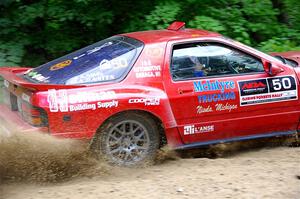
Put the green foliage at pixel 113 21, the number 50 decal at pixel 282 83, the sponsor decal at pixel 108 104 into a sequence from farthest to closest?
the green foliage at pixel 113 21 < the number 50 decal at pixel 282 83 < the sponsor decal at pixel 108 104

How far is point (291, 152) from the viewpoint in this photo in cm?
559

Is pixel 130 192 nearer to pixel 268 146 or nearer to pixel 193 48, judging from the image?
pixel 193 48

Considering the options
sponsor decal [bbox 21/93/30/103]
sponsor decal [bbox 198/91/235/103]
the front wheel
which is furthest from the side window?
sponsor decal [bbox 21/93/30/103]

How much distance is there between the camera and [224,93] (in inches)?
212

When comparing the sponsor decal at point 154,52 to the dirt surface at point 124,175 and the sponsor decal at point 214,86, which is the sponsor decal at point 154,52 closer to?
the sponsor decal at point 214,86

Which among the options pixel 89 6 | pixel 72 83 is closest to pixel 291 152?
pixel 72 83

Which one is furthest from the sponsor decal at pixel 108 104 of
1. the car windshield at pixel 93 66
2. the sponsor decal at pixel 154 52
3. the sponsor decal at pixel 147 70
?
the sponsor decal at pixel 154 52

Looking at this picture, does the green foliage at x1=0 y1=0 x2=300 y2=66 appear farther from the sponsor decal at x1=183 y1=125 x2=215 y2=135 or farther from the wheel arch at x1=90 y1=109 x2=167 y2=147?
the wheel arch at x1=90 y1=109 x2=167 y2=147

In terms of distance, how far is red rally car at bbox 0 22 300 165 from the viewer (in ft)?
16.2

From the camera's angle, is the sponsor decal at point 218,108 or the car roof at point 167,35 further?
the car roof at point 167,35

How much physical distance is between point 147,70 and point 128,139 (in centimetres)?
77

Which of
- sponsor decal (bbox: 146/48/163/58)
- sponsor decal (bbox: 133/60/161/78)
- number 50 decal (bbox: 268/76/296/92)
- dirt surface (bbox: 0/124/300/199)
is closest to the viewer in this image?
dirt surface (bbox: 0/124/300/199)

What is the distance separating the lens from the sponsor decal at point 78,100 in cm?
486

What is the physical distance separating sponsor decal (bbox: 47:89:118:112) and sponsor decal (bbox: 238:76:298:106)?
151cm
